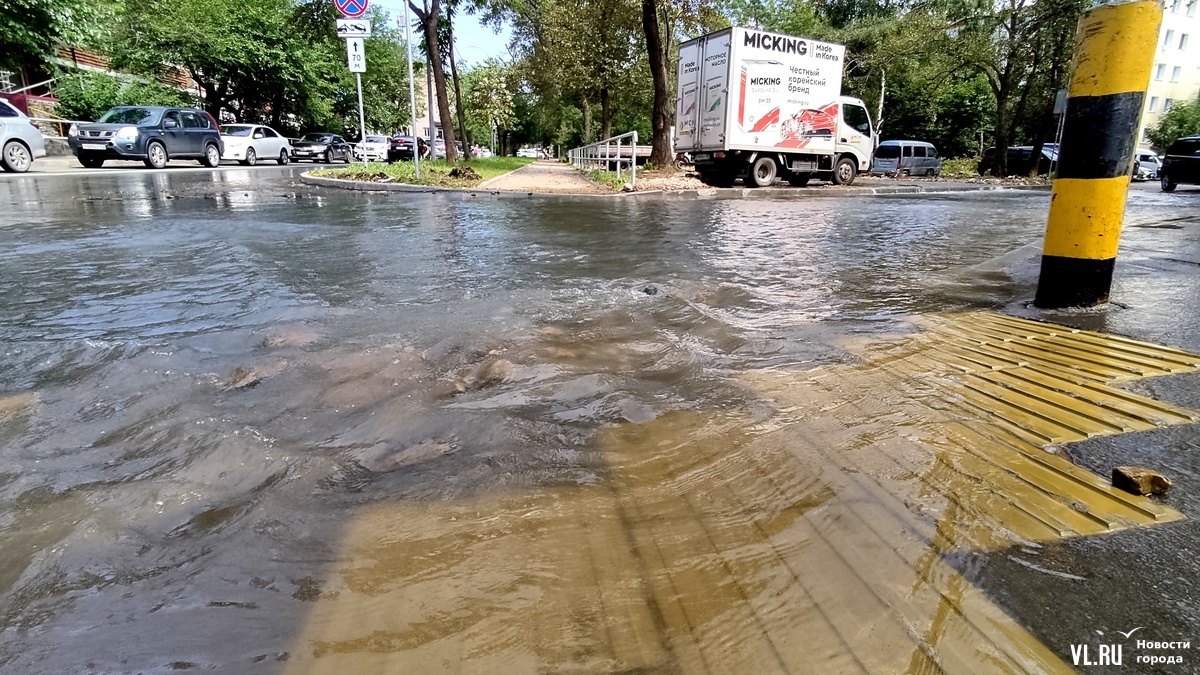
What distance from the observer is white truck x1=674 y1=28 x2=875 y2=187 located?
52.5 ft

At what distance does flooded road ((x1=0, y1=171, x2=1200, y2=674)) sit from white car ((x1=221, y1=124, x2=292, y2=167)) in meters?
22.6

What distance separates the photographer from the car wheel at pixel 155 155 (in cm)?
1959

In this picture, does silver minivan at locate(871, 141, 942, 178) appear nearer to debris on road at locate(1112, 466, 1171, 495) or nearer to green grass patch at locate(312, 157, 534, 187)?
green grass patch at locate(312, 157, 534, 187)

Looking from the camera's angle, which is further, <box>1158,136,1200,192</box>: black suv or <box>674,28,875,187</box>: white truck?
<box>1158,136,1200,192</box>: black suv

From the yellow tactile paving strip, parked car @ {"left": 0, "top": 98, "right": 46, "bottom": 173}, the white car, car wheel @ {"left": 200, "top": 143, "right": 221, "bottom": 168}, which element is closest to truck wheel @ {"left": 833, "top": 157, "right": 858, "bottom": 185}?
the yellow tactile paving strip

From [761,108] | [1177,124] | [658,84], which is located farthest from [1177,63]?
[761,108]

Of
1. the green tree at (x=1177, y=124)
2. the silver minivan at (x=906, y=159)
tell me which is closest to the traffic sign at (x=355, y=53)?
the silver minivan at (x=906, y=159)

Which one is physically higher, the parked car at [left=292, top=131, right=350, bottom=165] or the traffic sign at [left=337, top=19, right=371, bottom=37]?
the traffic sign at [left=337, top=19, right=371, bottom=37]

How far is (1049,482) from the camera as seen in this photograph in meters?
2.07

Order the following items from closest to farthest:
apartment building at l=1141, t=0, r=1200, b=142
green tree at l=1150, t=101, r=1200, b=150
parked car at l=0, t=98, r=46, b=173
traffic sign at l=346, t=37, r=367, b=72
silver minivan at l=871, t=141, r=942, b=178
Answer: traffic sign at l=346, t=37, r=367, b=72
parked car at l=0, t=98, r=46, b=173
silver minivan at l=871, t=141, r=942, b=178
green tree at l=1150, t=101, r=1200, b=150
apartment building at l=1141, t=0, r=1200, b=142

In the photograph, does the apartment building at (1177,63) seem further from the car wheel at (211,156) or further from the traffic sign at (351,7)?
the car wheel at (211,156)

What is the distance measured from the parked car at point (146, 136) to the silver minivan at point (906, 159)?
26961mm

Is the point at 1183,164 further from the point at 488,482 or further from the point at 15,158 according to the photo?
the point at 15,158

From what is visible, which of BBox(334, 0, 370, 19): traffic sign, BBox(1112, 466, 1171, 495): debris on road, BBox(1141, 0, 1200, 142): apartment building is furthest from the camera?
BBox(1141, 0, 1200, 142): apartment building
